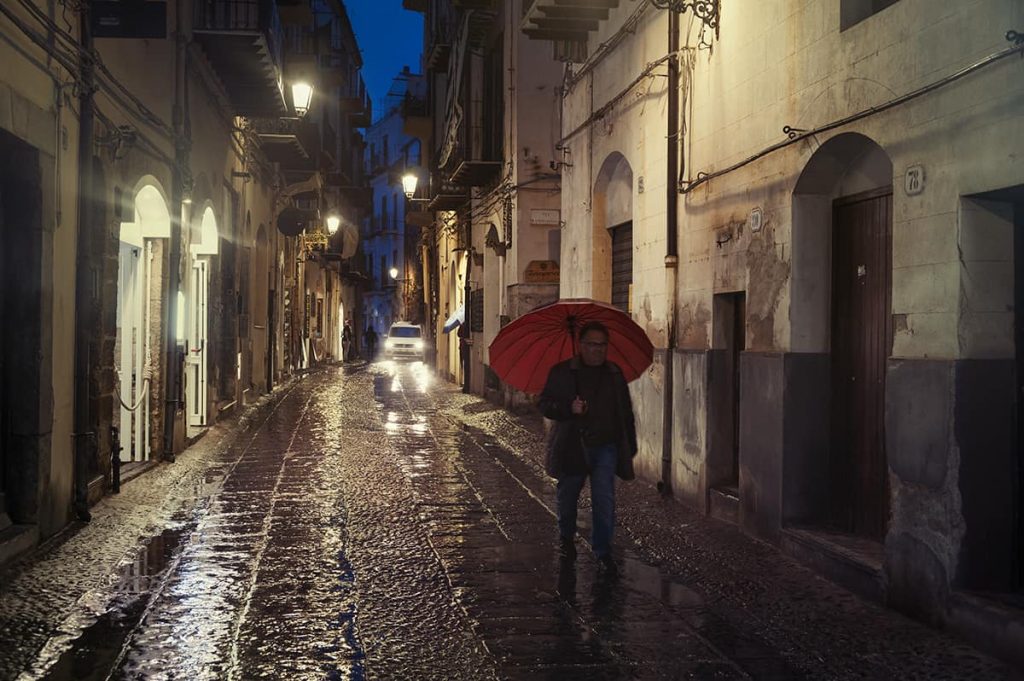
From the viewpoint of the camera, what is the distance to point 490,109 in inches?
877

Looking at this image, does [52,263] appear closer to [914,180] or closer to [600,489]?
[600,489]

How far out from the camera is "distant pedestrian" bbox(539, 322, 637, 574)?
731 cm

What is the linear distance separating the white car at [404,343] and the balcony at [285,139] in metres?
18.1

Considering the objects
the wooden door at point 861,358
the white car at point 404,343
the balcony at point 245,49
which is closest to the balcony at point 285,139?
the balcony at point 245,49

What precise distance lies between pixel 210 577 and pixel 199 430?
8.66m

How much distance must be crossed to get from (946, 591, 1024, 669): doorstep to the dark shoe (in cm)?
213

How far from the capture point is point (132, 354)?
11648mm

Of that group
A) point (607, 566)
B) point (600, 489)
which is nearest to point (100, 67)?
point (600, 489)

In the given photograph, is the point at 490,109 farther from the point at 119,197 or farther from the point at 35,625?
the point at 35,625

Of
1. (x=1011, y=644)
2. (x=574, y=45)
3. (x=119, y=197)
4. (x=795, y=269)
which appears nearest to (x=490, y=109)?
(x=574, y=45)

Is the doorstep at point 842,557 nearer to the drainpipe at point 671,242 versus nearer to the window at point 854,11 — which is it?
the drainpipe at point 671,242

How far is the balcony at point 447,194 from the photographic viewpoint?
25.8 m

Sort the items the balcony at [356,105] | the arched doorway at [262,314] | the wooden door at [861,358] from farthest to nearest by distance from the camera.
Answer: the balcony at [356,105] → the arched doorway at [262,314] → the wooden door at [861,358]

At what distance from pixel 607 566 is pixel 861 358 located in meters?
2.26
